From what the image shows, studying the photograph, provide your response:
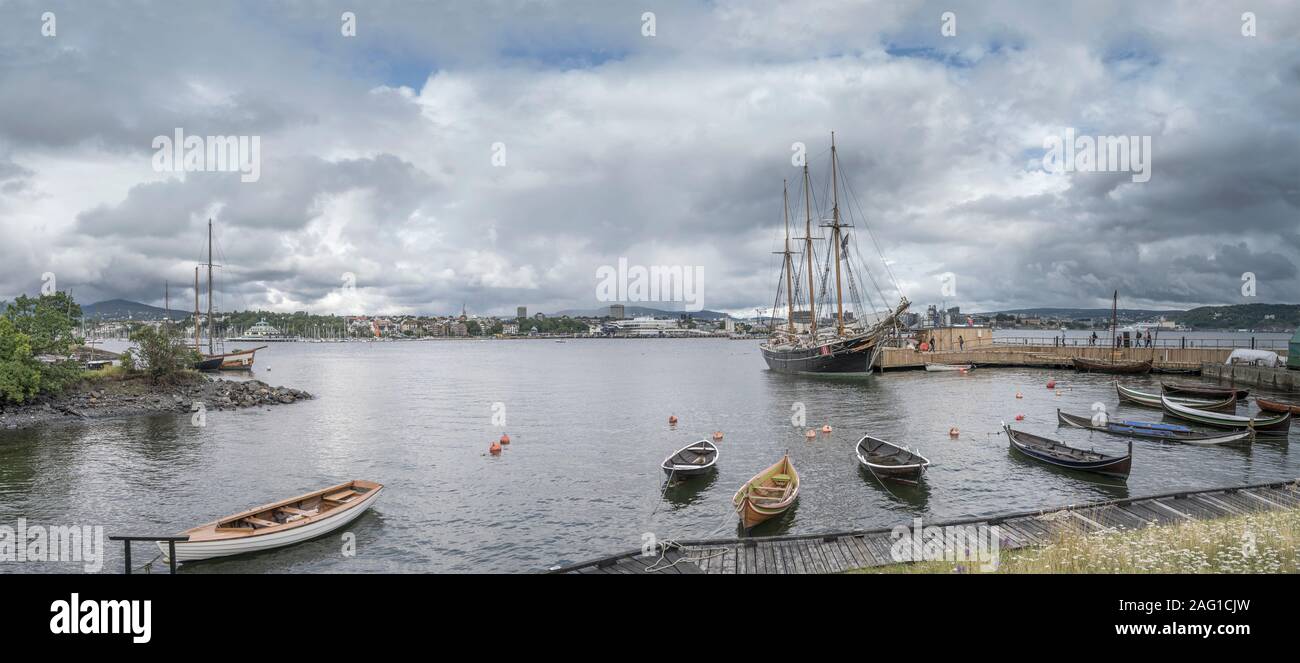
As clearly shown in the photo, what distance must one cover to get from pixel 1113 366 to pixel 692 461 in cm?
6228

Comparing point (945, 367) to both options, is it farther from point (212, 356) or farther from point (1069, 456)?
point (212, 356)

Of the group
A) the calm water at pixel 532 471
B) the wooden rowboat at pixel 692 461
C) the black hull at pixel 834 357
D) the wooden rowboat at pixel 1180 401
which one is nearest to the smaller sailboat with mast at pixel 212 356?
the calm water at pixel 532 471

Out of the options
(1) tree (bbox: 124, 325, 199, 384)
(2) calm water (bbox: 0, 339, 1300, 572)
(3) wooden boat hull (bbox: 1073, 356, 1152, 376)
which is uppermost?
(1) tree (bbox: 124, 325, 199, 384)

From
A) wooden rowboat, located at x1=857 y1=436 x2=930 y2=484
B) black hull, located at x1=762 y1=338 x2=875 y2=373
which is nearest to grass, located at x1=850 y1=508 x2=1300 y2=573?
wooden rowboat, located at x1=857 y1=436 x2=930 y2=484

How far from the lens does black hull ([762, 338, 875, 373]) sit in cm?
7138

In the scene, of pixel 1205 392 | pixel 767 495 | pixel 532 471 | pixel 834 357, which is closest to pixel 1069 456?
pixel 767 495

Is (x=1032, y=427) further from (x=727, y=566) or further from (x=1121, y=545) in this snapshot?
(x=727, y=566)

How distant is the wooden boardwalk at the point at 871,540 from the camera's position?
13953mm

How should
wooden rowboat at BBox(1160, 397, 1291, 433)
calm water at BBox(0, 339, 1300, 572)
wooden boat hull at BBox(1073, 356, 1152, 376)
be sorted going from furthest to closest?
wooden boat hull at BBox(1073, 356, 1152, 376)
wooden rowboat at BBox(1160, 397, 1291, 433)
calm water at BBox(0, 339, 1300, 572)

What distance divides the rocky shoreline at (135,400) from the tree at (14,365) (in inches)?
47.1

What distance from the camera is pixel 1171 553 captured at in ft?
38.1

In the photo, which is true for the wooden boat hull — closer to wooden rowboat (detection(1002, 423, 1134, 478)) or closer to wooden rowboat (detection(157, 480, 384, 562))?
wooden rowboat (detection(1002, 423, 1134, 478))

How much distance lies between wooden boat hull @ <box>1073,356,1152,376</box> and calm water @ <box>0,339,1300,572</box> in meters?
17.7

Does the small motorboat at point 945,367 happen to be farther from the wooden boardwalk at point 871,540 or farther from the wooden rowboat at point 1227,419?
the wooden boardwalk at point 871,540
